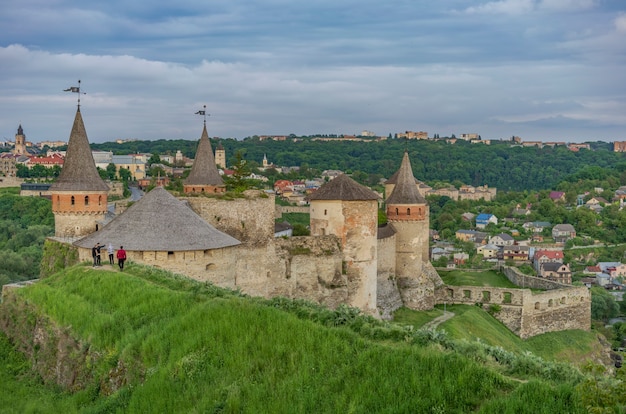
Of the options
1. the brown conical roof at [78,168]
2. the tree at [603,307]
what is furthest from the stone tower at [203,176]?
the tree at [603,307]

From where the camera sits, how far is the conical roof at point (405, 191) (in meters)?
36.4

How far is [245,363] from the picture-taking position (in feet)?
34.6

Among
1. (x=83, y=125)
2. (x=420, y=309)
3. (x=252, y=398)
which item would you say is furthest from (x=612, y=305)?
(x=252, y=398)

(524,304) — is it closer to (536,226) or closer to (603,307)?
(603,307)

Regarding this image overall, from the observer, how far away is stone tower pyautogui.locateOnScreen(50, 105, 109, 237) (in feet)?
87.8

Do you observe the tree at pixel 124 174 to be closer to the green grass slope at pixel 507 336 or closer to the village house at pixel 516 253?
the village house at pixel 516 253

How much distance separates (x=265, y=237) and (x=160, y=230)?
5.51m

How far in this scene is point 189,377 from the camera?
10617 millimetres

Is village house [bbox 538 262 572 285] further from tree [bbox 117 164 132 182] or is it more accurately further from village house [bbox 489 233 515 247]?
tree [bbox 117 164 132 182]

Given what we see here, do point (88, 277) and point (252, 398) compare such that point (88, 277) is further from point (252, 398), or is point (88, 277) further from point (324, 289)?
point (324, 289)

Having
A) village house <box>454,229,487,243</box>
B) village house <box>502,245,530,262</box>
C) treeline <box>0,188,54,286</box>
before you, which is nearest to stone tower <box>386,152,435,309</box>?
treeline <box>0,188,54,286</box>

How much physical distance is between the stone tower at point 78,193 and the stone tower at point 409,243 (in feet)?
51.7

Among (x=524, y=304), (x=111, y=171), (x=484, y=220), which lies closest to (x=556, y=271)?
(x=524, y=304)

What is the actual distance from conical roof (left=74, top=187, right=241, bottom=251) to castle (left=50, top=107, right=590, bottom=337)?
0.03 meters
